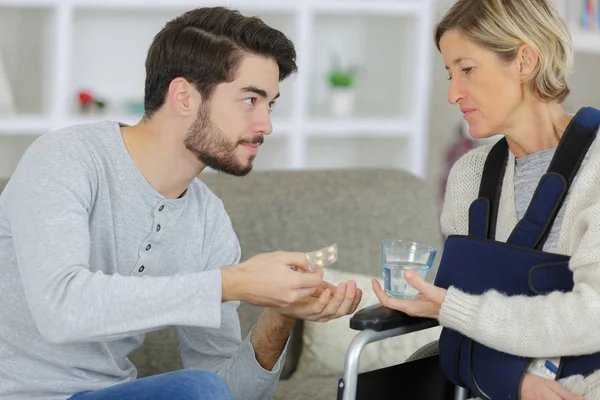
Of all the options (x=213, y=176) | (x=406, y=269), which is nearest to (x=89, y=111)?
(x=213, y=176)

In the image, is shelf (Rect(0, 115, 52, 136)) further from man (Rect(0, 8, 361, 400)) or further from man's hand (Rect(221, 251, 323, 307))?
man's hand (Rect(221, 251, 323, 307))

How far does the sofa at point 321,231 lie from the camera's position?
2.57 m

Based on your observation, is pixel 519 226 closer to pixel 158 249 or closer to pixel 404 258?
pixel 404 258

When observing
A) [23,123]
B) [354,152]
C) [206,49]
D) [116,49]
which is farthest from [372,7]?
[206,49]

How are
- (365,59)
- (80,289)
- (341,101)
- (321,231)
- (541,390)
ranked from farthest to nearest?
(365,59), (341,101), (321,231), (541,390), (80,289)

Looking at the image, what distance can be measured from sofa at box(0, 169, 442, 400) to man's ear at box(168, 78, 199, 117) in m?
0.60

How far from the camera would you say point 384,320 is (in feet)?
6.14

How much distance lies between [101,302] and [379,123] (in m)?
2.86

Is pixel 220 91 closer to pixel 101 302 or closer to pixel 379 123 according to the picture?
pixel 101 302

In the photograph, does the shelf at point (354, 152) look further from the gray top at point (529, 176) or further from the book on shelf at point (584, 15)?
the gray top at point (529, 176)

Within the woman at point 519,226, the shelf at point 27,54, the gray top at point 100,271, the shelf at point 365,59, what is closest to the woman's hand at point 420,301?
the woman at point 519,226

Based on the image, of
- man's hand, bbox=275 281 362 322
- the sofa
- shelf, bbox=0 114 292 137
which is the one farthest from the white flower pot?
man's hand, bbox=275 281 362 322

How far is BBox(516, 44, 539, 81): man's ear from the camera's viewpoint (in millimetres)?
1985

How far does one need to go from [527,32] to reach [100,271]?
0.92 m
